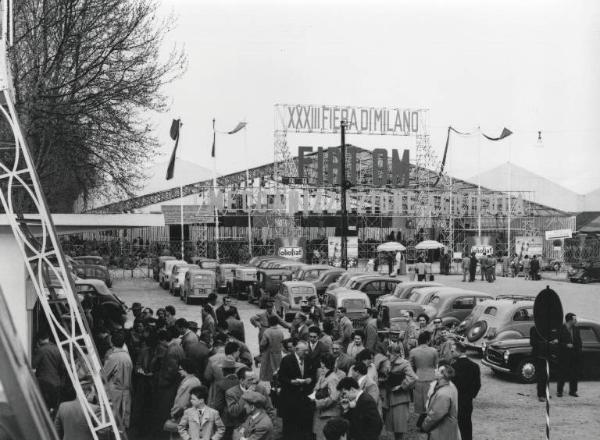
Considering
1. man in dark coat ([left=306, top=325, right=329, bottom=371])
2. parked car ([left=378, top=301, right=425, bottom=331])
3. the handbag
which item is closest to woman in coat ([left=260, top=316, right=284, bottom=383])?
man in dark coat ([left=306, top=325, right=329, bottom=371])

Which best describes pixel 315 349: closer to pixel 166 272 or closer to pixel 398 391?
pixel 398 391

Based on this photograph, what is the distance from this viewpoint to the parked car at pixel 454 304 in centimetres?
2083

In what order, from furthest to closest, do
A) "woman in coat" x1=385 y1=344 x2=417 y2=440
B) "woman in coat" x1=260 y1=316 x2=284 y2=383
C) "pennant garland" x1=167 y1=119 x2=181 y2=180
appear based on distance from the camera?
"pennant garland" x1=167 y1=119 x2=181 y2=180, "woman in coat" x1=260 y1=316 x2=284 y2=383, "woman in coat" x1=385 y1=344 x2=417 y2=440

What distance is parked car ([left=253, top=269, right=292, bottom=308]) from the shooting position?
3094 cm

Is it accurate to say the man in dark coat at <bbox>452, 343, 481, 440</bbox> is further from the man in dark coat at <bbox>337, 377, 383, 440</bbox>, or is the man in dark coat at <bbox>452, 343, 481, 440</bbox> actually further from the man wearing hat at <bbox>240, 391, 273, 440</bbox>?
the man wearing hat at <bbox>240, 391, 273, 440</bbox>

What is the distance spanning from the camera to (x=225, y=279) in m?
34.6

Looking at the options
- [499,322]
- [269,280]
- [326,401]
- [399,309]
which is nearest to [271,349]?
[326,401]

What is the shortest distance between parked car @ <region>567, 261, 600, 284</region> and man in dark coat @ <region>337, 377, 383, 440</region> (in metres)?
35.1

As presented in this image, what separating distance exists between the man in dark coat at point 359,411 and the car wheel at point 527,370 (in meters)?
7.91

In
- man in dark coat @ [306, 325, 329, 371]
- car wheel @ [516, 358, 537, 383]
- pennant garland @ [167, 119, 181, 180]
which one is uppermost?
pennant garland @ [167, 119, 181, 180]

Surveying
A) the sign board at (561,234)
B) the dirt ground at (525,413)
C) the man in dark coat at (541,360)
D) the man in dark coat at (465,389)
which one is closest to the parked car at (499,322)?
the dirt ground at (525,413)

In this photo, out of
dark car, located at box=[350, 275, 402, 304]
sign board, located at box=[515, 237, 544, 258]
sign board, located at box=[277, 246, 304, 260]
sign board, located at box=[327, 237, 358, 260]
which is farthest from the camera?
sign board, located at box=[515, 237, 544, 258]

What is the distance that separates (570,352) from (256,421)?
8.43m

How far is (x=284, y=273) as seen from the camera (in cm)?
3153
